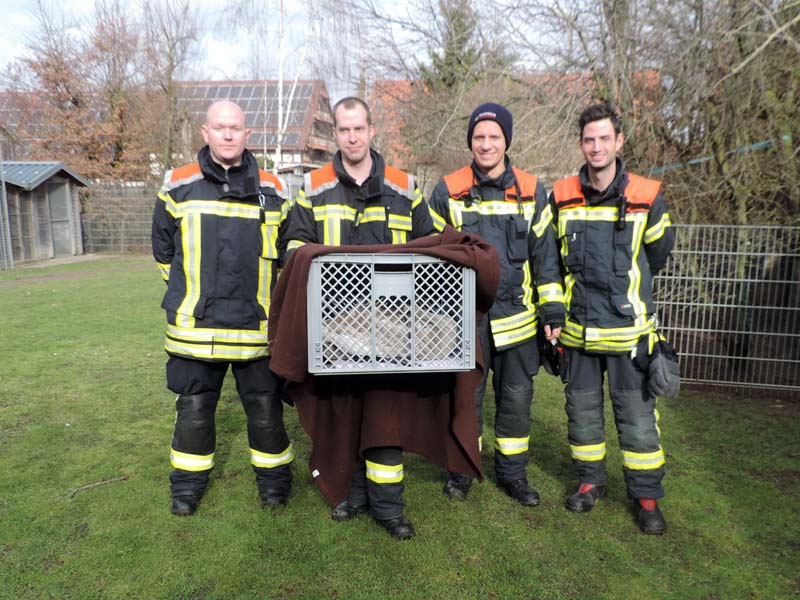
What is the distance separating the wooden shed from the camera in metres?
17.4

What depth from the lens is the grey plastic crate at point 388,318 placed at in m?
2.40

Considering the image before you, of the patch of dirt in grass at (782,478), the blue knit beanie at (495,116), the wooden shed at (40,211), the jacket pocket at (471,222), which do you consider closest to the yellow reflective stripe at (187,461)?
the jacket pocket at (471,222)

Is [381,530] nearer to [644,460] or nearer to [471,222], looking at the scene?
[644,460]

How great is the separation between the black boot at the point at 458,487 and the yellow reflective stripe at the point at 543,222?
59.8 inches

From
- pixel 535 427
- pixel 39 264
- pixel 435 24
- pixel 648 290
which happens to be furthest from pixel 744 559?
pixel 39 264

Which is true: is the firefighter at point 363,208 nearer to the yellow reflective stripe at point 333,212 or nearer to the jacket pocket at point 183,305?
the yellow reflective stripe at point 333,212

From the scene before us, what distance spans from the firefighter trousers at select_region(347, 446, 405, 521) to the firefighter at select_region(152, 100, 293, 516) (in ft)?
2.51

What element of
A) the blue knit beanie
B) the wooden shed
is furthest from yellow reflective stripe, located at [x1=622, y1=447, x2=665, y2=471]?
the wooden shed

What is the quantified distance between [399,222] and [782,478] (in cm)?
303

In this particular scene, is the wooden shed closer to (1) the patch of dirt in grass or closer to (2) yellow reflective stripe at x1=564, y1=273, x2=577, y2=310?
(2) yellow reflective stripe at x1=564, y1=273, x2=577, y2=310

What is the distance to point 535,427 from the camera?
4895 mm

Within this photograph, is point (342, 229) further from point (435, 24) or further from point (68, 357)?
point (435, 24)

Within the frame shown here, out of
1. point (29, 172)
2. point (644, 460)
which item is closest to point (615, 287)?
point (644, 460)

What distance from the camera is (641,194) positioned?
10.8 feet
